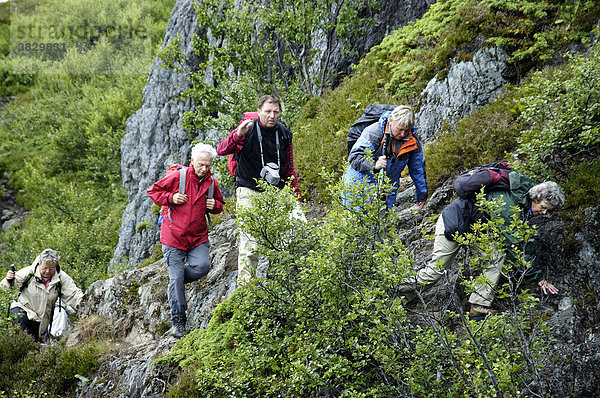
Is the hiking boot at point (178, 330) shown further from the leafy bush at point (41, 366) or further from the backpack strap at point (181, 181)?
the leafy bush at point (41, 366)

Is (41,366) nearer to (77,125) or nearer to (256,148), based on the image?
(256,148)

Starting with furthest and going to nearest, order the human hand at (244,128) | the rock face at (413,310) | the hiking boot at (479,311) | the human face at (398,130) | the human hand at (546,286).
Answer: the human hand at (244,128) < the human face at (398,130) < the hiking boot at (479,311) < the human hand at (546,286) < the rock face at (413,310)

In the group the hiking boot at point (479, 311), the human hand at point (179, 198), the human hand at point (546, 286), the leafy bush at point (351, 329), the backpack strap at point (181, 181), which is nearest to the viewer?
the leafy bush at point (351, 329)

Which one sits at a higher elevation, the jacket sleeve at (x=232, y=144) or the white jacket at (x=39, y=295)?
the jacket sleeve at (x=232, y=144)

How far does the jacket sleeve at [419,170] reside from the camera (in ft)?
20.4


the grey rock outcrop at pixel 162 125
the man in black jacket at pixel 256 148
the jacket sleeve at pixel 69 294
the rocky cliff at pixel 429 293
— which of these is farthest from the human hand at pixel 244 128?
the grey rock outcrop at pixel 162 125

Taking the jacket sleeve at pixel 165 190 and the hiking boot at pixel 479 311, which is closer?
the hiking boot at pixel 479 311

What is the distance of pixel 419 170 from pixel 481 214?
135cm

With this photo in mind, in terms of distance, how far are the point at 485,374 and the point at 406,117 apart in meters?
3.19

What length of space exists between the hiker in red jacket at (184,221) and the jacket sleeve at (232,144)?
0.32 meters

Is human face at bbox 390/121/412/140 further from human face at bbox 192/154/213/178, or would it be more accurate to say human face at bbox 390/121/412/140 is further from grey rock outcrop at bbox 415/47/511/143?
grey rock outcrop at bbox 415/47/511/143

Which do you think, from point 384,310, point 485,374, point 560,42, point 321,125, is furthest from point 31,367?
point 560,42

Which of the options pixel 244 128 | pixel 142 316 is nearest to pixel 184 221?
pixel 244 128

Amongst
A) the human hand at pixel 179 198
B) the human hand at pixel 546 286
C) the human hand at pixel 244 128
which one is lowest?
the human hand at pixel 546 286
